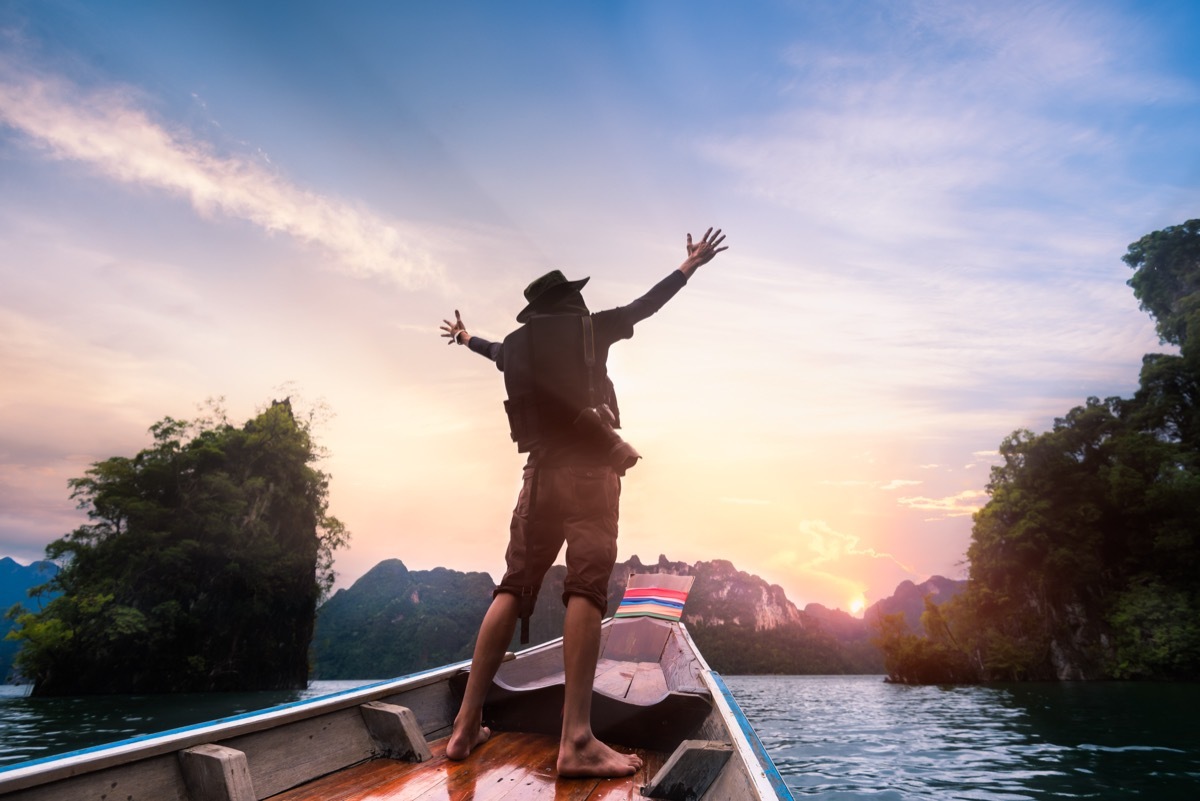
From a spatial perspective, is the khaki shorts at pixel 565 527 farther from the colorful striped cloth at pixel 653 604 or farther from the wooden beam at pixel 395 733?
the colorful striped cloth at pixel 653 604

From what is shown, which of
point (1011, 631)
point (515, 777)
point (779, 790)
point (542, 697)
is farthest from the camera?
point (1011, 631)

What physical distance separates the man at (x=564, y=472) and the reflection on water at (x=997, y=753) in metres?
7.34

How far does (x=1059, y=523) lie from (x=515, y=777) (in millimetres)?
47426

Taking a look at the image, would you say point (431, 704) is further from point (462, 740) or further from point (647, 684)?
point (647, 684)

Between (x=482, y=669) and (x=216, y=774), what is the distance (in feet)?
3.47

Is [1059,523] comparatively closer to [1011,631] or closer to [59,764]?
[1011,631]

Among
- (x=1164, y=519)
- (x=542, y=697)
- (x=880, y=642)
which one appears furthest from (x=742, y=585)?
(x=542, y=697)

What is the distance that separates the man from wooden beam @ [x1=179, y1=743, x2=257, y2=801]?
91 cm

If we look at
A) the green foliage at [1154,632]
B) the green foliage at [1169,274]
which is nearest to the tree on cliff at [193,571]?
the green foliage at [1154,632]

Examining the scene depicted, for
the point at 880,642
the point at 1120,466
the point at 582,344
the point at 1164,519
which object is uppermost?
the point at 1120,466

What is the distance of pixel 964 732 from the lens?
539 inches

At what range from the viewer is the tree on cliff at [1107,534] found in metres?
32.6

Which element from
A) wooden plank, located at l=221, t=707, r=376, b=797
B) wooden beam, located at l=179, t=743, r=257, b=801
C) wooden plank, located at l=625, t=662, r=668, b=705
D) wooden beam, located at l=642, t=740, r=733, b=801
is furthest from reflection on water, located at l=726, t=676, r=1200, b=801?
wooden beam, located at l=179, t=743, r=257, b=801

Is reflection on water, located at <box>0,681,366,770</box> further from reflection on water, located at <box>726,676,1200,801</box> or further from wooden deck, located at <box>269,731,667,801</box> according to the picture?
reflection on water, located at <box>726,676,1200,801</box>
